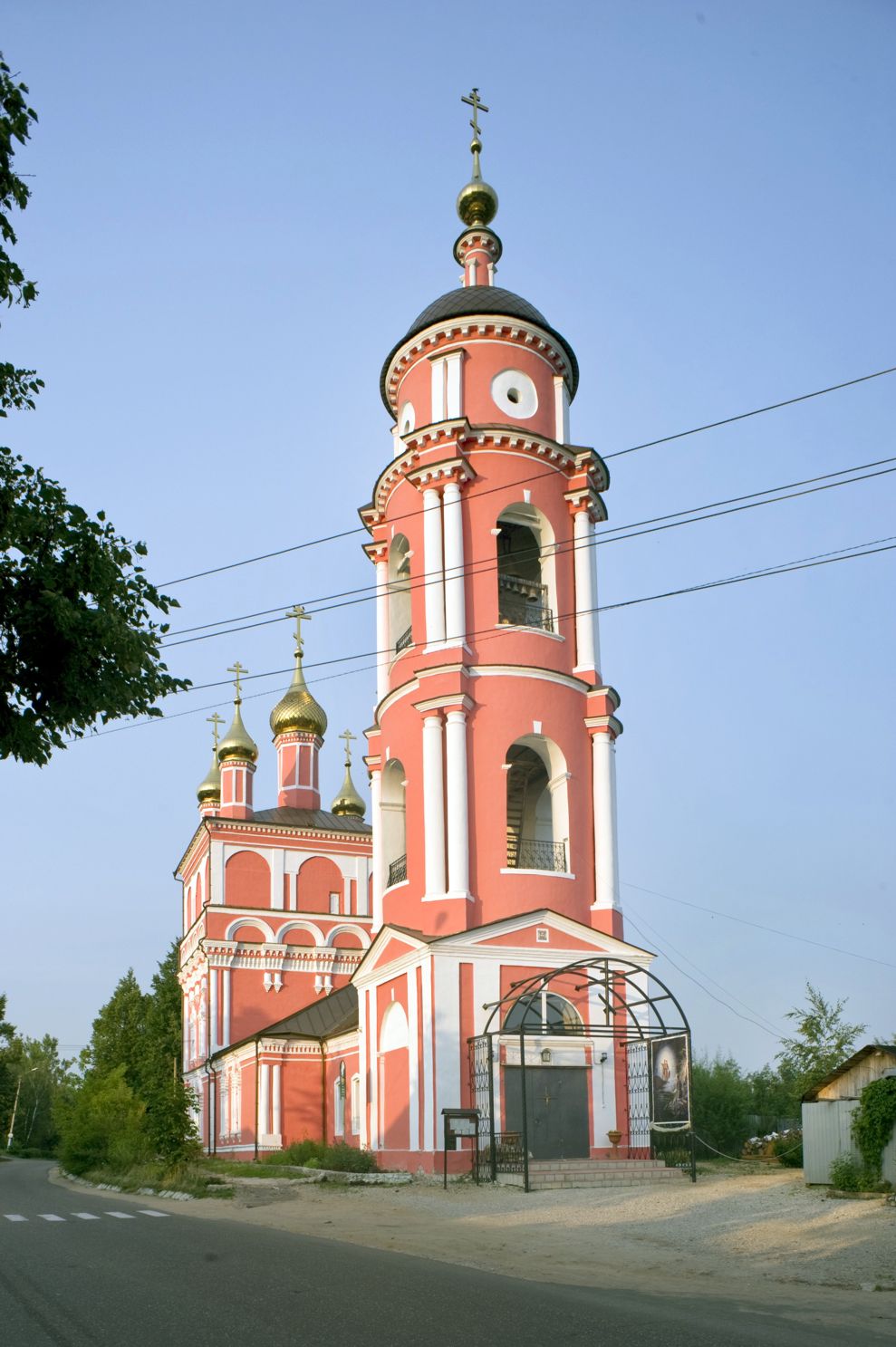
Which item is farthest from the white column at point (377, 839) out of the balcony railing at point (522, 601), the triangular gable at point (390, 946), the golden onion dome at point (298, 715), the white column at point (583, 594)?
the golden onion dome at point (298, 715)

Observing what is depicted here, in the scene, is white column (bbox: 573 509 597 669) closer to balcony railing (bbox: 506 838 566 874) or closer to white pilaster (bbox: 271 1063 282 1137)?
balcony railing (bbox: 506 838 566 874)

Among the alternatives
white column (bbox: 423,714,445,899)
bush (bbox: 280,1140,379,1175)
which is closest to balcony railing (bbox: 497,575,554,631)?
white column (bbox: 423,714,445,899)

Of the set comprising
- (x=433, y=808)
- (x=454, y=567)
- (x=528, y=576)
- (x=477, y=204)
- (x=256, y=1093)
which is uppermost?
(x=477, y=204)

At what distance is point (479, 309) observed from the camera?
3052 cm

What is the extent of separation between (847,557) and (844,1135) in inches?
390

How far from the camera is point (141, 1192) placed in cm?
2531

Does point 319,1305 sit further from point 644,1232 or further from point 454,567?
point 454,567

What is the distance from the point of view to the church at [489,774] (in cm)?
2586

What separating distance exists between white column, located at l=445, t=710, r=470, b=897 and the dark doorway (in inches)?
150

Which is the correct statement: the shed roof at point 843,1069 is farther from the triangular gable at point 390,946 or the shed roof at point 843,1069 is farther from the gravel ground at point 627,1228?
the triangular gable at point 390,946

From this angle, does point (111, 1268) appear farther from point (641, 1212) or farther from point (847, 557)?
point (847, 557)

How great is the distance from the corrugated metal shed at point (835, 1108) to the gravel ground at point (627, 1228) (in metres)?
0.55

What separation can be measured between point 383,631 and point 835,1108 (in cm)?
1510

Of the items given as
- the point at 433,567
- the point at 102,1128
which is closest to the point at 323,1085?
the point at 102,1128
